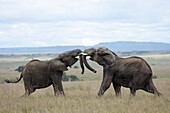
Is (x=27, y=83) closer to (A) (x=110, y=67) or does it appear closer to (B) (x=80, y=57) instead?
(B) (x=80, y=57)

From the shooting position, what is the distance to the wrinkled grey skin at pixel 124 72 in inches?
438

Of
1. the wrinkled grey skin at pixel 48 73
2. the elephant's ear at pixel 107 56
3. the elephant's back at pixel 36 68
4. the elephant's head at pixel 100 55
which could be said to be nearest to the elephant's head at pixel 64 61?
the wrinkled grey skin at pixel 48 73

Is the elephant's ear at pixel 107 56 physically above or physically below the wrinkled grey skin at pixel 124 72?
above

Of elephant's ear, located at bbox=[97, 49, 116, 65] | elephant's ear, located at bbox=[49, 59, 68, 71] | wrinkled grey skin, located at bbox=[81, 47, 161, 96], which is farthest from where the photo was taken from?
elephant's ear, located at bbox=[49, 59, 68, 71]

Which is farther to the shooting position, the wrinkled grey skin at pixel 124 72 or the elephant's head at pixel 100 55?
the elephant's head at pixel 100 55

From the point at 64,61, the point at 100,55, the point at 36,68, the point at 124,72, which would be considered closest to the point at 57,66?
the point at 64,61

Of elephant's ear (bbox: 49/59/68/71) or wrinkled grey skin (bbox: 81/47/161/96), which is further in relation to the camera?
elephant's ear (bbox: 49/59/68/71)

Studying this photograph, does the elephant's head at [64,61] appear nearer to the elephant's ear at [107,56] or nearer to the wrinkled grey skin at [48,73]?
the wrinkled grey skin at [48,73]

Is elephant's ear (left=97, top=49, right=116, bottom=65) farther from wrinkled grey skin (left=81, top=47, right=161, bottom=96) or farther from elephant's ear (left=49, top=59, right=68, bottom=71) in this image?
elephant's ear (left=49, top=59, right=68, bottom=71)

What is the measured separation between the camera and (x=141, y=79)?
11086mm

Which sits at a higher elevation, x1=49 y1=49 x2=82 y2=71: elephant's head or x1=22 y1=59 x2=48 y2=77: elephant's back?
x1=49 y1=49 x2=82 y2=71: elephant's head

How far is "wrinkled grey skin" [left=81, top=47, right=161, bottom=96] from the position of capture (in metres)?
11.1

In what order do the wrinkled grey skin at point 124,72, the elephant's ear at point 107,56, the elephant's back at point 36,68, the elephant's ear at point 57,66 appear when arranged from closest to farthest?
1. the wrinkled grey skin at point 124,72
2. the elephant's ear at point 107,56
3. the elephant's ear at point 57,66
4. the elephant's back at point 36,68

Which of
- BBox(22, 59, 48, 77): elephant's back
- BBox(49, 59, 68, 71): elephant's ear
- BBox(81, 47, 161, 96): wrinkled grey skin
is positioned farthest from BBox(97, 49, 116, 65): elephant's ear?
BBox(22, 59, 48, 77): elephant's back
